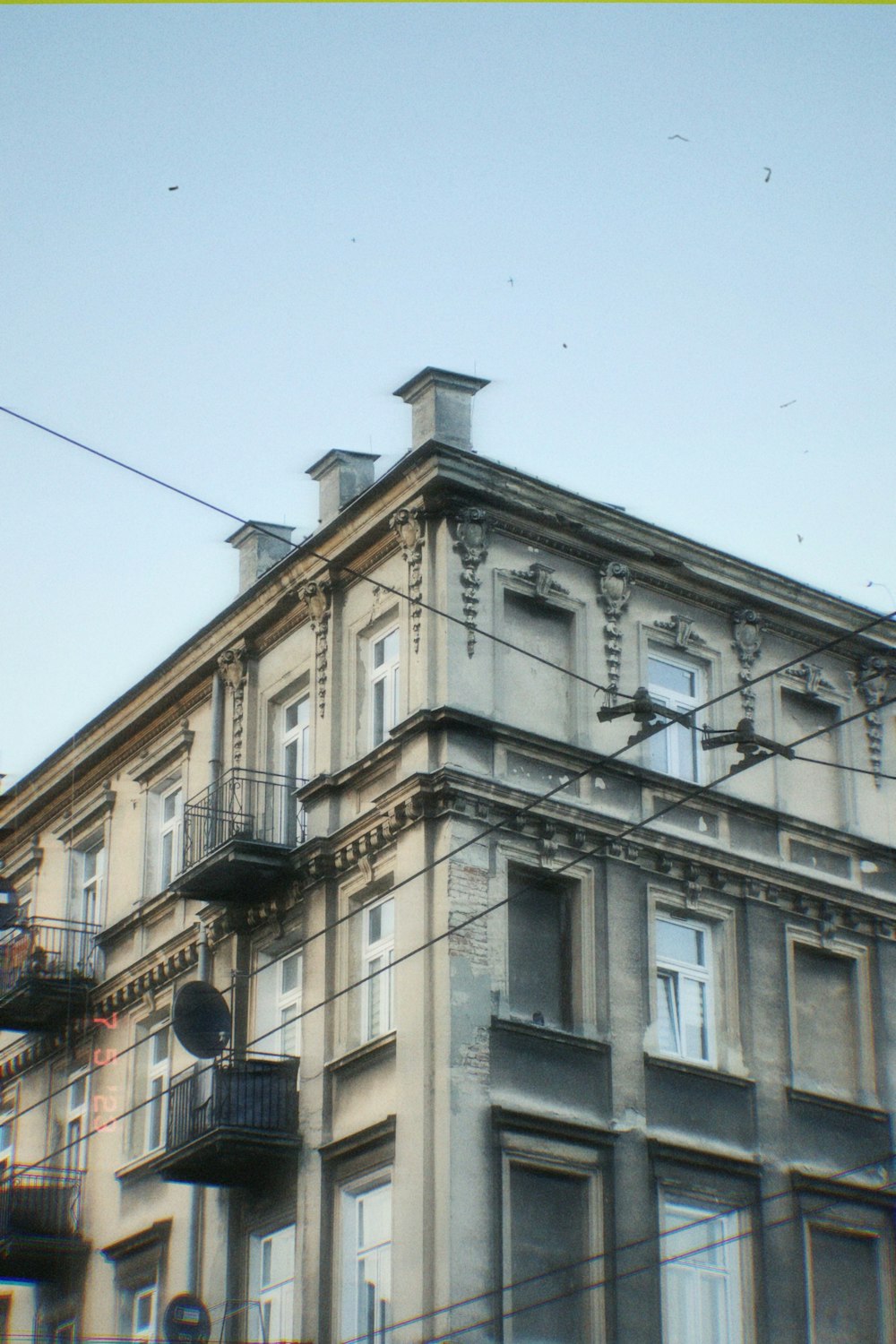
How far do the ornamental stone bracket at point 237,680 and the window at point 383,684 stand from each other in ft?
9.34

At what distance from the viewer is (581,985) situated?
25094 mm

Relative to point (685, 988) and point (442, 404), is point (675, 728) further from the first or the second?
point (442, 404)

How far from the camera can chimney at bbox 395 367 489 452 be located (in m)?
26.8

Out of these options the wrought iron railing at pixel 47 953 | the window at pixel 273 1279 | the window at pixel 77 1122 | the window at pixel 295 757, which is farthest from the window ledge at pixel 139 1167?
the window at pixel 295 757

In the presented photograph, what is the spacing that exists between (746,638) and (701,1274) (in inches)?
305

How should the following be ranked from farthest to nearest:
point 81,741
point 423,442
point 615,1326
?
point 81,741, point 423,442, point 615,1326

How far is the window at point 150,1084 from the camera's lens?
29.5 m

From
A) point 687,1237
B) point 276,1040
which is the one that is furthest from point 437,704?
point 687,1237

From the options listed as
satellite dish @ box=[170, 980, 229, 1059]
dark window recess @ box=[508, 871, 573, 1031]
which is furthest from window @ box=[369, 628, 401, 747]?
satellite dish @ box=[170, 980, 229, 1059]

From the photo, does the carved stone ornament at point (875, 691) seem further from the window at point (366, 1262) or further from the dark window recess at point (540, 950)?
the window at point (366, 1262)

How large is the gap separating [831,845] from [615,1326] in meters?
6.93

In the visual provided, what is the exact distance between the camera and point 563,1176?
24.0 metres

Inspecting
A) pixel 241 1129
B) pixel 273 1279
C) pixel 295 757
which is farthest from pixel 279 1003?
pixel 273 1279

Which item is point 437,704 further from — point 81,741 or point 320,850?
point 81,741
